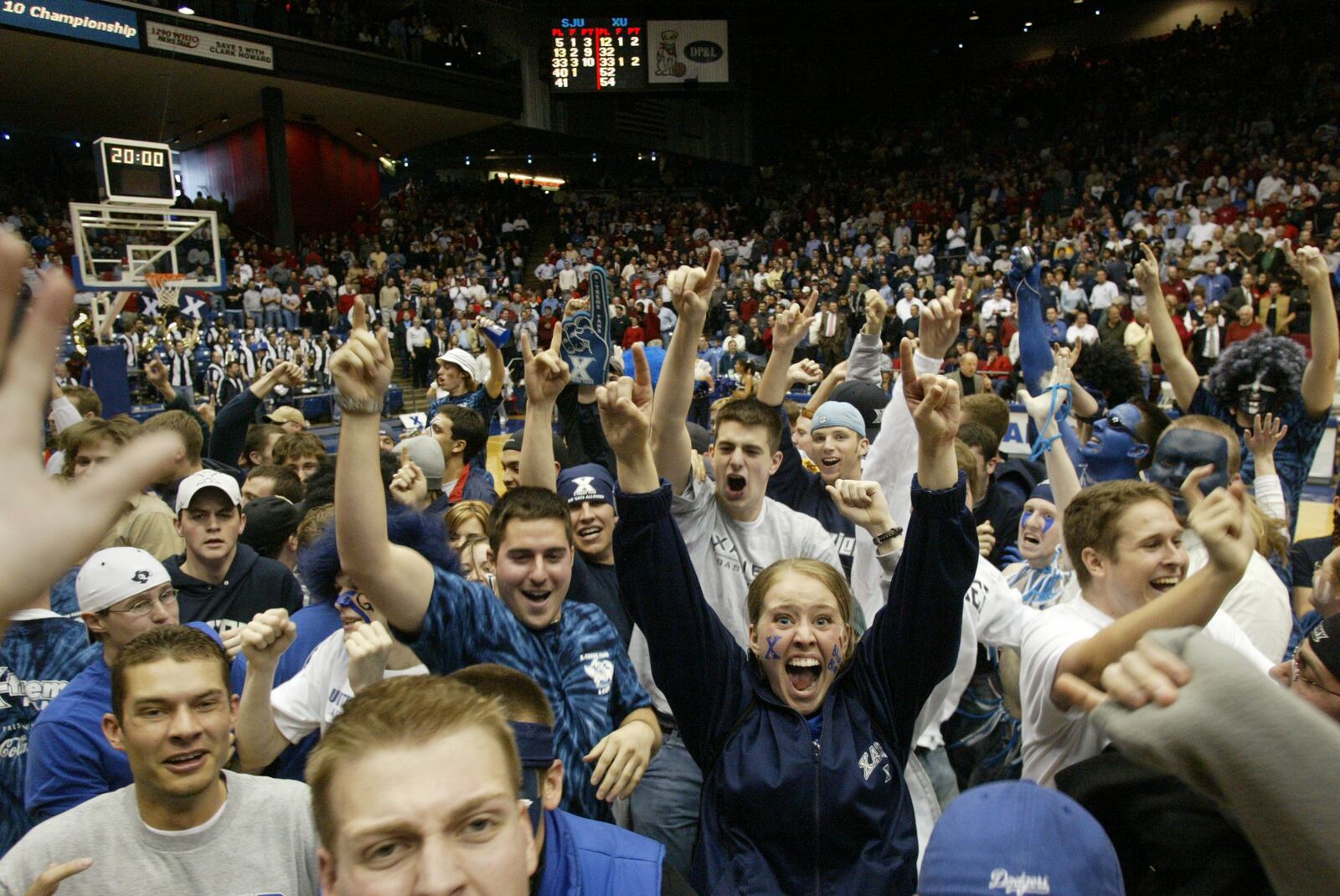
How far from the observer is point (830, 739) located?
2.22 meters

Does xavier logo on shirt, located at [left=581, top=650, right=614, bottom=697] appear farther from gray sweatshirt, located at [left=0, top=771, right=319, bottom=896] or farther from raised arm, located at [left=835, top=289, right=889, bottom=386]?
raised arm, located at [left=835, top=289, right=889, bottom=386]

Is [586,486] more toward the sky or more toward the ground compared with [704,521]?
more toward the sky

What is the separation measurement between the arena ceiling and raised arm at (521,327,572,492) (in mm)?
19441

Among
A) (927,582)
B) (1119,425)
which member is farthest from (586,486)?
(1119,425)

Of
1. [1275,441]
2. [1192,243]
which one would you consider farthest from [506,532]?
[1192,243]

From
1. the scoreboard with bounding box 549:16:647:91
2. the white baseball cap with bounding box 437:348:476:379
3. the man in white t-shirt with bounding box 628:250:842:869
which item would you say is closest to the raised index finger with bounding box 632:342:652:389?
the man in white t-shirt with bounding box 628:250:842:869

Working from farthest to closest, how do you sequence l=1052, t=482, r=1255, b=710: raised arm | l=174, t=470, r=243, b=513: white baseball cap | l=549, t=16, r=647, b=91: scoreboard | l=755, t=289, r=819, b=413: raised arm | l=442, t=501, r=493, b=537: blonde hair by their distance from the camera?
1. l=549, t=16, r=647, b=91: scoreboard
2. l=755, t=289, r=819, b=413: raised arm
3. l=442, t=501, r=493, b=537: blonde hair
4. l=174, t=470, r=243, b=513: white baseball cap
5. l=1052, t=482, r=1255, b=710: raised arm

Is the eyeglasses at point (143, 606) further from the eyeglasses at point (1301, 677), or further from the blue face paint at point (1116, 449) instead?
the blue face paint at point (1116, 449)

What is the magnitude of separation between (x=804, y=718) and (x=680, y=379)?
105cm

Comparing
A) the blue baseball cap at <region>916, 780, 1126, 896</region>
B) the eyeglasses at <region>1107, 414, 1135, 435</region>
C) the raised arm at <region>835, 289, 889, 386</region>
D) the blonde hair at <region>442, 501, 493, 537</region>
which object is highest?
the raised arm at <region>835, 289, 889, 386</region>

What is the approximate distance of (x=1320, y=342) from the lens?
410 centimetres

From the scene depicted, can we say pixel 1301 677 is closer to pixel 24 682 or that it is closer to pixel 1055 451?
pixel 1055 451

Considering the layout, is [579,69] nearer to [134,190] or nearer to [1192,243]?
[134,190]

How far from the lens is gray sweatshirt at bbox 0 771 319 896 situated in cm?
195
